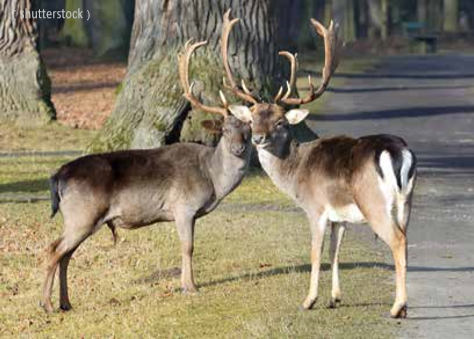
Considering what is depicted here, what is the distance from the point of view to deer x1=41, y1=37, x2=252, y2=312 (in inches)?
456

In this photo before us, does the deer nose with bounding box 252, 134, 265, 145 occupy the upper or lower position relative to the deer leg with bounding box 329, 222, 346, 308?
upper

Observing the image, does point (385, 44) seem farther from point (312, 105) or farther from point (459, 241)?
point (459, 241)

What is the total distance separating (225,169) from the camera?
12203mm

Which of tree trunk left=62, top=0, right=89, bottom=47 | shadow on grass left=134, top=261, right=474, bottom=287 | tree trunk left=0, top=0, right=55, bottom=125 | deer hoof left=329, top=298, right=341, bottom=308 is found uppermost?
deer hoof left=329, top=298, right=341, bottom=308

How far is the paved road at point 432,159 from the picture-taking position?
10.8 meters

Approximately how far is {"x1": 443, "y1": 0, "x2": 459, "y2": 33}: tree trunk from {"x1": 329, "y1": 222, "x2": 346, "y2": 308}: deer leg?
67.3 metres

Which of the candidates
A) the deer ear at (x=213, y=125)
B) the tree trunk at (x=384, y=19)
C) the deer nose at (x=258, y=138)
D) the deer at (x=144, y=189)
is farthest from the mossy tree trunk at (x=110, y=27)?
the deer nose at (x=258, y=138)

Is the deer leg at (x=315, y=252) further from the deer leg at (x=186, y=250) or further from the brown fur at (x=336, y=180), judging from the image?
the deer leg at (x=186, y=250)

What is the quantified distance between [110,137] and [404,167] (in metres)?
10.2

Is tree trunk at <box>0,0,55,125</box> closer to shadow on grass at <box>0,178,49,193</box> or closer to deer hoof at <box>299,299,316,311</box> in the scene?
shadow on grass at <box>0,178,49,193</box>

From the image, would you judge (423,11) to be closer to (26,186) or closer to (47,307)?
(26,186)

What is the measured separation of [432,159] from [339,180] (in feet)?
35.0

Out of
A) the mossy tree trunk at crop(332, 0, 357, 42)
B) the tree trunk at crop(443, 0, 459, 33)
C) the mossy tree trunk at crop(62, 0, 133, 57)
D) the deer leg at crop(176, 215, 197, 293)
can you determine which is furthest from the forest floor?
the tree trunk at crop(443, 0, 459, 33)

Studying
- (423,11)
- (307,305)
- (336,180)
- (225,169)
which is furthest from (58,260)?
(423,11)
